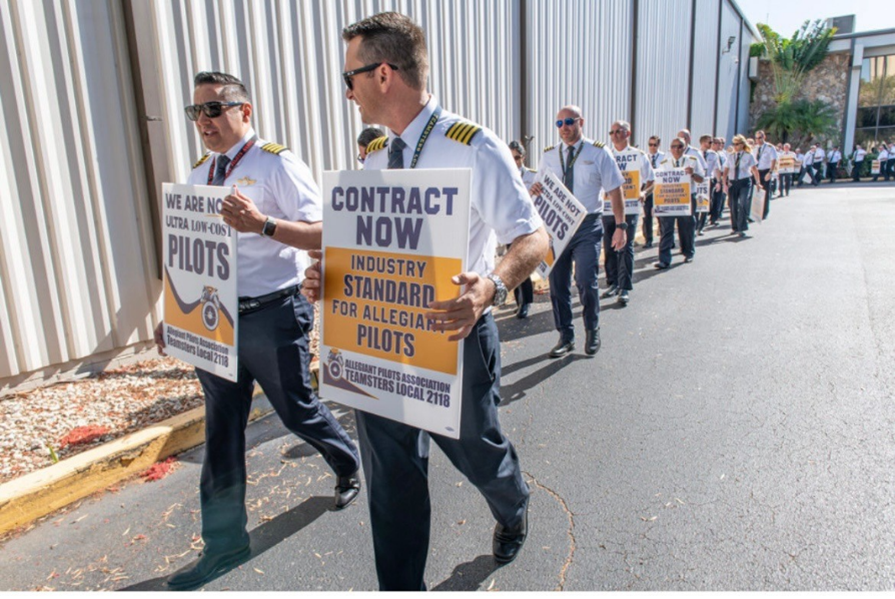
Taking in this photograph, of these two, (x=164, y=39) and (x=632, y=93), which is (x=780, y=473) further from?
(x=632, y=93)

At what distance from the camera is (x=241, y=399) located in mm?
2875

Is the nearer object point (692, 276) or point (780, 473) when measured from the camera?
point (780, 473)

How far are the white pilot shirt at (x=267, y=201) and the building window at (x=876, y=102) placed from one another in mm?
43916

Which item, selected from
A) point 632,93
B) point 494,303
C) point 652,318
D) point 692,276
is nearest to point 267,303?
point 494,303

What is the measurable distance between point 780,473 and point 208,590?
10.0ft

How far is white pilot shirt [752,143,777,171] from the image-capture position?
54.7 ft

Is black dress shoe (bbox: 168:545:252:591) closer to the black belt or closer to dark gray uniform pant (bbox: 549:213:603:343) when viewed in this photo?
the black belt

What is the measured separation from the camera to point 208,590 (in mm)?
2650

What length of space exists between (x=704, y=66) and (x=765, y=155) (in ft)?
31.6

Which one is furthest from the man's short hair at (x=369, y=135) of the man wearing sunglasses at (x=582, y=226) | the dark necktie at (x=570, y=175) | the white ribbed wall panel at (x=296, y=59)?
the dark necktie at (x=570, y=175)

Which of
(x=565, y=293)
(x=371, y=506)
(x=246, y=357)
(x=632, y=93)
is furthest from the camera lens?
(x=632, y=93)

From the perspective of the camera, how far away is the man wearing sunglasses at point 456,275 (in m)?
2.10

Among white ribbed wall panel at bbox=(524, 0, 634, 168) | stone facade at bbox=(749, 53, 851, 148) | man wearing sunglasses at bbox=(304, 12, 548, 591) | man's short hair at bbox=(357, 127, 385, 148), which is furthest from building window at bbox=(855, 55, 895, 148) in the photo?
man wearing sunglasses at bbox=(304, 12, 548, 591)

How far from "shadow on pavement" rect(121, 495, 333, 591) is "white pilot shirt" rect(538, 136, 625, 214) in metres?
3.87
